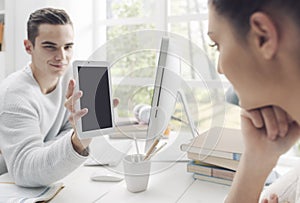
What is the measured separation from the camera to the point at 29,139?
0.97 m

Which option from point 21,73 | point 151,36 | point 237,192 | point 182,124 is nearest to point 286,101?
point 237,192

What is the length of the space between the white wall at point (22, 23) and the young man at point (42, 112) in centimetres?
86

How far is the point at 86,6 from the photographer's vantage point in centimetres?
225

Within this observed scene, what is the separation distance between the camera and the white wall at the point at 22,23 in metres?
2.11

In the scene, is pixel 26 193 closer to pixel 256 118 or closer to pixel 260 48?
pixel 256 118

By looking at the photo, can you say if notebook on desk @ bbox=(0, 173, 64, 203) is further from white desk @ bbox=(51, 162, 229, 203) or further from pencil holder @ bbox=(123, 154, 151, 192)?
pencil holder @ bbox=(123, 154, 151, 192)

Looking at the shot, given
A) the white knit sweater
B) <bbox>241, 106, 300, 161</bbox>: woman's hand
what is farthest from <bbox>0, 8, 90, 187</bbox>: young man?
<bbox>241, 106, 300, 161</bbox>: woman's hand

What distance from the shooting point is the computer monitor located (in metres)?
0.81

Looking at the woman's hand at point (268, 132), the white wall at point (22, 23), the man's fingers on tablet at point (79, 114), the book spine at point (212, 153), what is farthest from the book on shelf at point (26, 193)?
the white wall at point (22, 23)

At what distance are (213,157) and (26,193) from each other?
551 millimetres

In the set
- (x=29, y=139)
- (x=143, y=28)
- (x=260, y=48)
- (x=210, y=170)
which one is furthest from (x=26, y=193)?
(x=143, y=28)

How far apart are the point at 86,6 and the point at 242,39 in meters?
2.06

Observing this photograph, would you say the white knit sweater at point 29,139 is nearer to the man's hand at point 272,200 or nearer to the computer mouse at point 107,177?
the computer mouse at point 107,177

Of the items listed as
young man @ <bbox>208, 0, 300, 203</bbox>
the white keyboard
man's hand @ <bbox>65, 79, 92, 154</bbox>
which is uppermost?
young man @ <bbox>208, 0, 300, 203</bbox>
